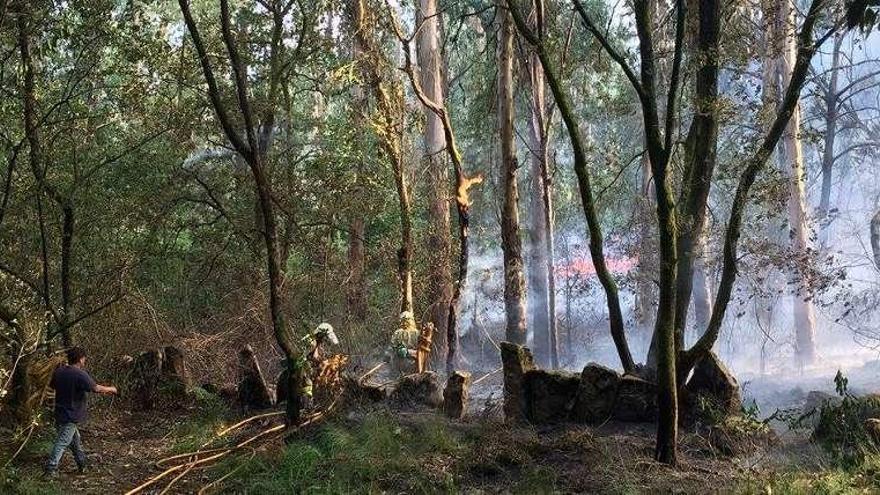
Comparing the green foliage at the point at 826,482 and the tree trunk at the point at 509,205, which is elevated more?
the tree trunk at the point at 509,205

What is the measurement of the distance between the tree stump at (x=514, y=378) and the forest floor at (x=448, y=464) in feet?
0.99

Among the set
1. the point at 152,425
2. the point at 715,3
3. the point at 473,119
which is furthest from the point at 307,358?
the point at 473,119

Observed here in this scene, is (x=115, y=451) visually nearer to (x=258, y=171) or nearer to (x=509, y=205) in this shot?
(x=258, y=171)

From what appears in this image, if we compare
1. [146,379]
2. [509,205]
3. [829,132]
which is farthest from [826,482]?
[829,132]

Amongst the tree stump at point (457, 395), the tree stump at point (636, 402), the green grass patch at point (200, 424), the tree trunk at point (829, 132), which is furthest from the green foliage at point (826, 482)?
the tree trunk at point (829, 132)

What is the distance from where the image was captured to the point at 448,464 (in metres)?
6.88

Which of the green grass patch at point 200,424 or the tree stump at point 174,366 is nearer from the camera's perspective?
the green grass patch at point 200,424

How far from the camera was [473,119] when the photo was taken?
69.3 ft

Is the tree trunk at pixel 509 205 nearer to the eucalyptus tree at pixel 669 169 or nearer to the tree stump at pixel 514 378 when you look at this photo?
the eucalyptus tree at pixel 669 169

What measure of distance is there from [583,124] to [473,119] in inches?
343

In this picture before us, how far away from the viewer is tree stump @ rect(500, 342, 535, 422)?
325 inches

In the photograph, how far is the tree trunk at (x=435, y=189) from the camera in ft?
47.2

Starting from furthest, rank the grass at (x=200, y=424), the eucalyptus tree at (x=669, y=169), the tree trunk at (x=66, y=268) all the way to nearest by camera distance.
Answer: the tree trunk at (x=66, y=268), the grass at (x=200, y=424), the eucalyptus tree at (x=669, y=169)

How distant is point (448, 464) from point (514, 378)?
173 cm
